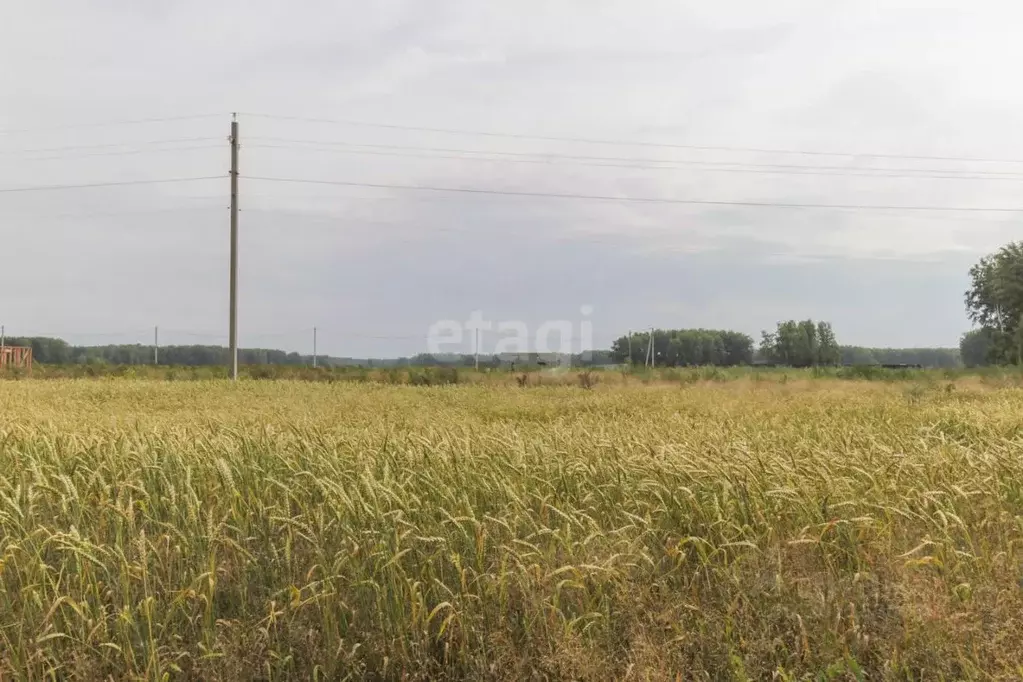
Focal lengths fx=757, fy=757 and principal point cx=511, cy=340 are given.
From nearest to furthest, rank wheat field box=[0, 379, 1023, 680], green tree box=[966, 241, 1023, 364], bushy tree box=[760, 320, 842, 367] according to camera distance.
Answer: wheat field box=[0, 379, 1023, 680] < green tree box=[966, 241, 1023, 364] < bushy tree box=[760, 320, 842, 367]

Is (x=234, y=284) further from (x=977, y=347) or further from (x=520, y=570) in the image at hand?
(x=977, y=347)

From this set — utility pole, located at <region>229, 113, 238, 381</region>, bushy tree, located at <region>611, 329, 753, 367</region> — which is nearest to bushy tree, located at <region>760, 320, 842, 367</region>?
bushy tree, located at <region>611, 329, 753, 367</region>

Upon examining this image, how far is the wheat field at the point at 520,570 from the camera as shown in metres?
2.48

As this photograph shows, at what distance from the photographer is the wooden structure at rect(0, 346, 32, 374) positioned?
2708 centimetres

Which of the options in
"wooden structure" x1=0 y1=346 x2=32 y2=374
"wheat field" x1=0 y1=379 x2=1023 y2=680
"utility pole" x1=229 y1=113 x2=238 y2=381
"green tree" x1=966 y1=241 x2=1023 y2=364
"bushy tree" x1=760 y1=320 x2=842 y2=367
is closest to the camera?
"wheat field" x1=0 y1=379 x2=1023 y2=680

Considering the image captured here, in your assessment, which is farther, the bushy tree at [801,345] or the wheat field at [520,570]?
the bushy tree at [801,345]

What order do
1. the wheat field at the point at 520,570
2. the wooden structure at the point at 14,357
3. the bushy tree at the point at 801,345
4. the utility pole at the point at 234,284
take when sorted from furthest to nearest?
the bushy tree at the point at 801,345 → the wooden structure at the point at 14,357 → the utility pole at the point at 234,284 → the wheat field at the point at 520,570

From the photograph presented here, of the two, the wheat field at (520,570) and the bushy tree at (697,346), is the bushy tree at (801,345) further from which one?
the wheat field at (520,570)

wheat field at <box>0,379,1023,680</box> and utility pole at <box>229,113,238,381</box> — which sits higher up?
utility pole at <box>229,113,238,381</box>

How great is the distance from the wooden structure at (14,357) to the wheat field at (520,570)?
26.9 meters

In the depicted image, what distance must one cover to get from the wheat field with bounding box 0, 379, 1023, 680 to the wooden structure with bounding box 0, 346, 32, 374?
26860mm

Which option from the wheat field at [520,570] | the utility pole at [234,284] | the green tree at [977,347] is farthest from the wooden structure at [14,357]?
the green tree at [977,347]

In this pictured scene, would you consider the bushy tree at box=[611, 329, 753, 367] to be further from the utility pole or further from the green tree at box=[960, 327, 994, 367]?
the utility pole

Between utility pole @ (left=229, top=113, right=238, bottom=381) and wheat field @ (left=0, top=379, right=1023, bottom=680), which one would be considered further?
utility pole @ (left=229, top=113, right=238, bottom=381)
